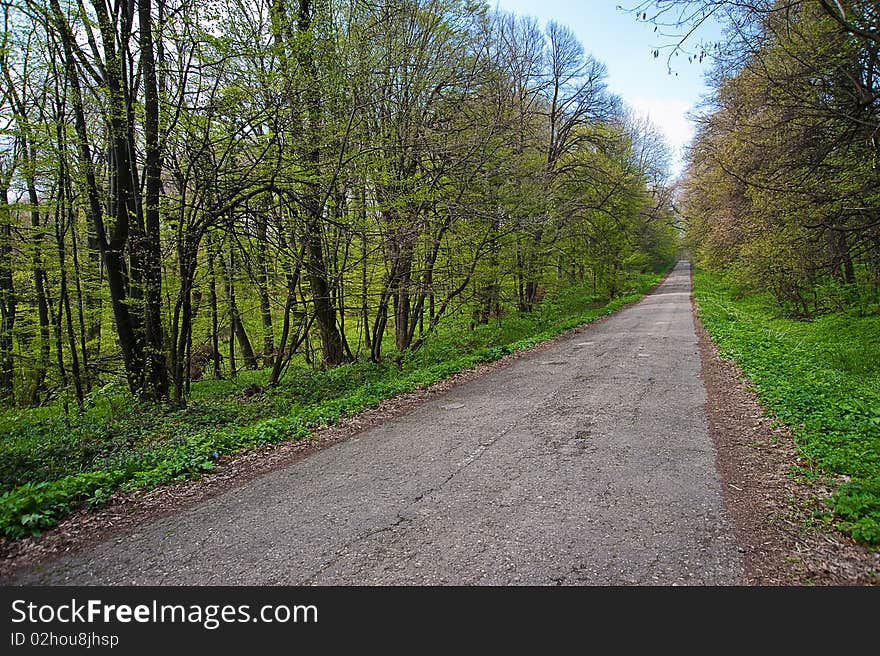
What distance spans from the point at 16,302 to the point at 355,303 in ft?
27.8

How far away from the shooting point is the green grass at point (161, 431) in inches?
173

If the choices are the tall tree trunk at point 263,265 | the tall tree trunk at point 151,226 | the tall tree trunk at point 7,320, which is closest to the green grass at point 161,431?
the tall tree trunk at point 151,226

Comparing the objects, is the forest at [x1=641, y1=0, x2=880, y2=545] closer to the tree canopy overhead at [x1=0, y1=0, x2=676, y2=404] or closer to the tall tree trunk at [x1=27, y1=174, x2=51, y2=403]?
the tree canopy overhead at [x1=0, y1=0, x2=676, y2=404]

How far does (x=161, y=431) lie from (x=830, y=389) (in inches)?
370

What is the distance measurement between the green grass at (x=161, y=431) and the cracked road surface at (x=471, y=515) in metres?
0.82

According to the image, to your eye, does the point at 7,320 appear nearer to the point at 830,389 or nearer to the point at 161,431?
the point at 161,431

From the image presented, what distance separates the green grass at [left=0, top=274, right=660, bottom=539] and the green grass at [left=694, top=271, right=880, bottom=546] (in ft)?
17.8

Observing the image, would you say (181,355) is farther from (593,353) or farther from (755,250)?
(755,250)

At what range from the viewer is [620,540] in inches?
136

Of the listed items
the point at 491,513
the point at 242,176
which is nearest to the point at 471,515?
the point at 491,513

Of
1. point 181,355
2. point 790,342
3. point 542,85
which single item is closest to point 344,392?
point 181,355

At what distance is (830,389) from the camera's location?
6.75 metres

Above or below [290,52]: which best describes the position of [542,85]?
above

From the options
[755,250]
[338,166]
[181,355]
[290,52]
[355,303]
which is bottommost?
→ [181,355]
